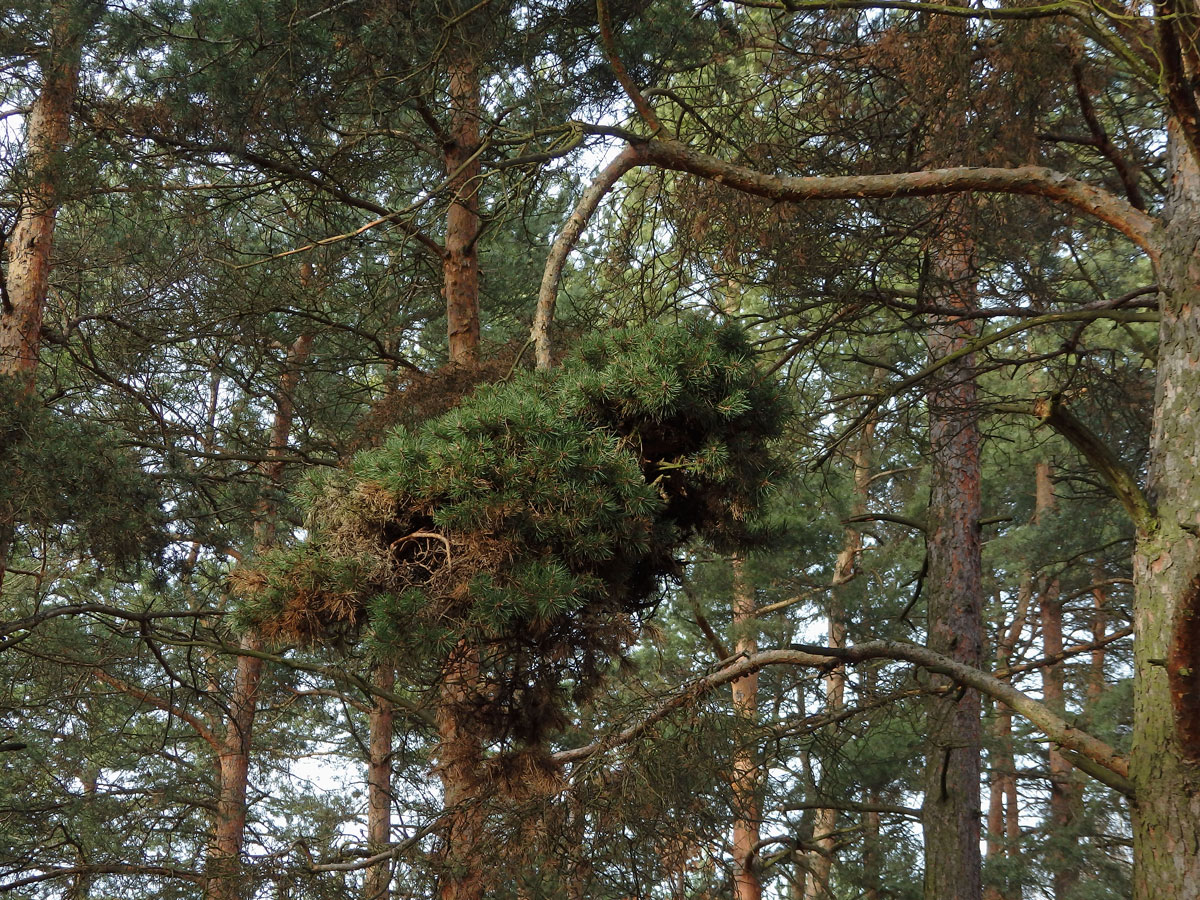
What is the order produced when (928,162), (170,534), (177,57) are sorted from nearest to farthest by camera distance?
(928,162) → (177,57) → (170,534)

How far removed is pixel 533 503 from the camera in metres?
3.18

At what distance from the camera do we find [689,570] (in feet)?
40.3

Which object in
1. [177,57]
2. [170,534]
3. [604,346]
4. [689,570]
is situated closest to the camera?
[604,346]

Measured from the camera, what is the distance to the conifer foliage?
124 inches

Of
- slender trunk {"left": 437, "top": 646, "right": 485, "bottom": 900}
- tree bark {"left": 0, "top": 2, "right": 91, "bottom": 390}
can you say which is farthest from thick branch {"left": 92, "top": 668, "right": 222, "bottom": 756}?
slender trunk {"left": 437, "top": 646, "right": 485, "bottom": 900}

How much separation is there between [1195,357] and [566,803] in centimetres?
285

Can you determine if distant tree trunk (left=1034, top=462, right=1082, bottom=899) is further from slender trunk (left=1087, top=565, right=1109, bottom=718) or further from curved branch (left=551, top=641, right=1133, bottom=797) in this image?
curved branch (left=551, top=641, right=1133, bottom=797)

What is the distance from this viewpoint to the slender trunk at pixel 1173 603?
140 inches

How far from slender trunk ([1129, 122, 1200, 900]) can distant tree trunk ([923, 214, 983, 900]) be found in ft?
8.66

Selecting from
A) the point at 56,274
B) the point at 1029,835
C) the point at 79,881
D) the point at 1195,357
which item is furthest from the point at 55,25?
the point at 1029,835

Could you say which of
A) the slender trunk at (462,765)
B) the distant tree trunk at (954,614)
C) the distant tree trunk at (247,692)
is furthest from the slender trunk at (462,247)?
the distant tree trunk at (954,614)

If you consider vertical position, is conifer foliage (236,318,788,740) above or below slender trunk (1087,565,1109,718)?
below

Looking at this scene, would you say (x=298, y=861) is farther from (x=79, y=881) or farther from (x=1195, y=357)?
(x=1195, y=357)

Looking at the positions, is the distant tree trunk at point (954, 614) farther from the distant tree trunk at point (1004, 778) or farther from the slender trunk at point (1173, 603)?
the distant tree trunk at point (1004, 778)
